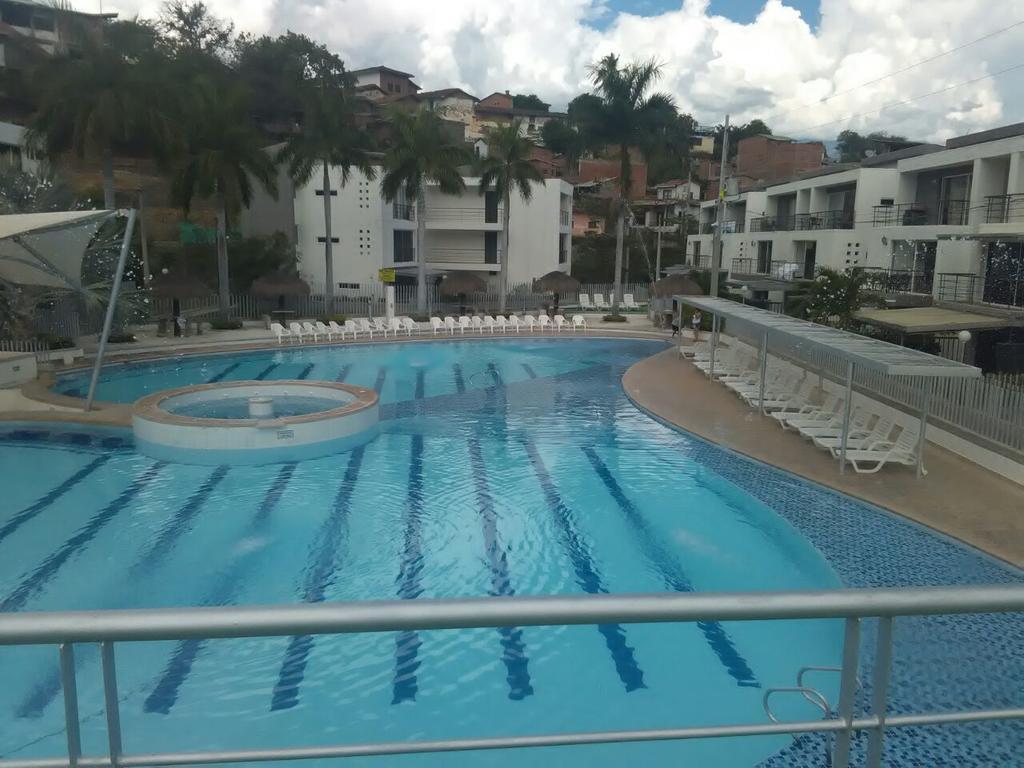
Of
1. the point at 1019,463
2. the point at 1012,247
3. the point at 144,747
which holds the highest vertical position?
the point at 1012,247

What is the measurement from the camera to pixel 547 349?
27188mm

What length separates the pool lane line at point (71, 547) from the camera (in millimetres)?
8297

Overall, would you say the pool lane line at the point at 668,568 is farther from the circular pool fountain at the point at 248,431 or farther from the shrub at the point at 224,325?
the shrub at the point at 224,325

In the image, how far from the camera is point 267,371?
2228 centimetres

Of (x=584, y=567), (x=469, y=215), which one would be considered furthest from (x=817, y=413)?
(x=469, y=215)

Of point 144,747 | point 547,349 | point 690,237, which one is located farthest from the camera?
point 690,237

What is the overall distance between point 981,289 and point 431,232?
91.9 ft

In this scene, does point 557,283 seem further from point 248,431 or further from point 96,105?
point 248,431

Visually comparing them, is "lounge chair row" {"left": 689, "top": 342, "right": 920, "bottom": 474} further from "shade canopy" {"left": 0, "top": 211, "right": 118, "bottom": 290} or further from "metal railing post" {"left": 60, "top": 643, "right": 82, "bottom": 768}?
"shade canopy" {"left": 0, "top": 211, "right": 118, "bottom": 290}

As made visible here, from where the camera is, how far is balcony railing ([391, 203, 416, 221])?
3969 centimetres

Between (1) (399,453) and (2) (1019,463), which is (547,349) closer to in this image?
(1) (399,453)

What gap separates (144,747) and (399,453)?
8.07m

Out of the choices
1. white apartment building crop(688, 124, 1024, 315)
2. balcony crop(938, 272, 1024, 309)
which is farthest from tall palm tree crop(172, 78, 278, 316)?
balcony crop(938, 272, 1024, 309)

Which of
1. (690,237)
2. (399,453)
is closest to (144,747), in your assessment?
(399,453)
